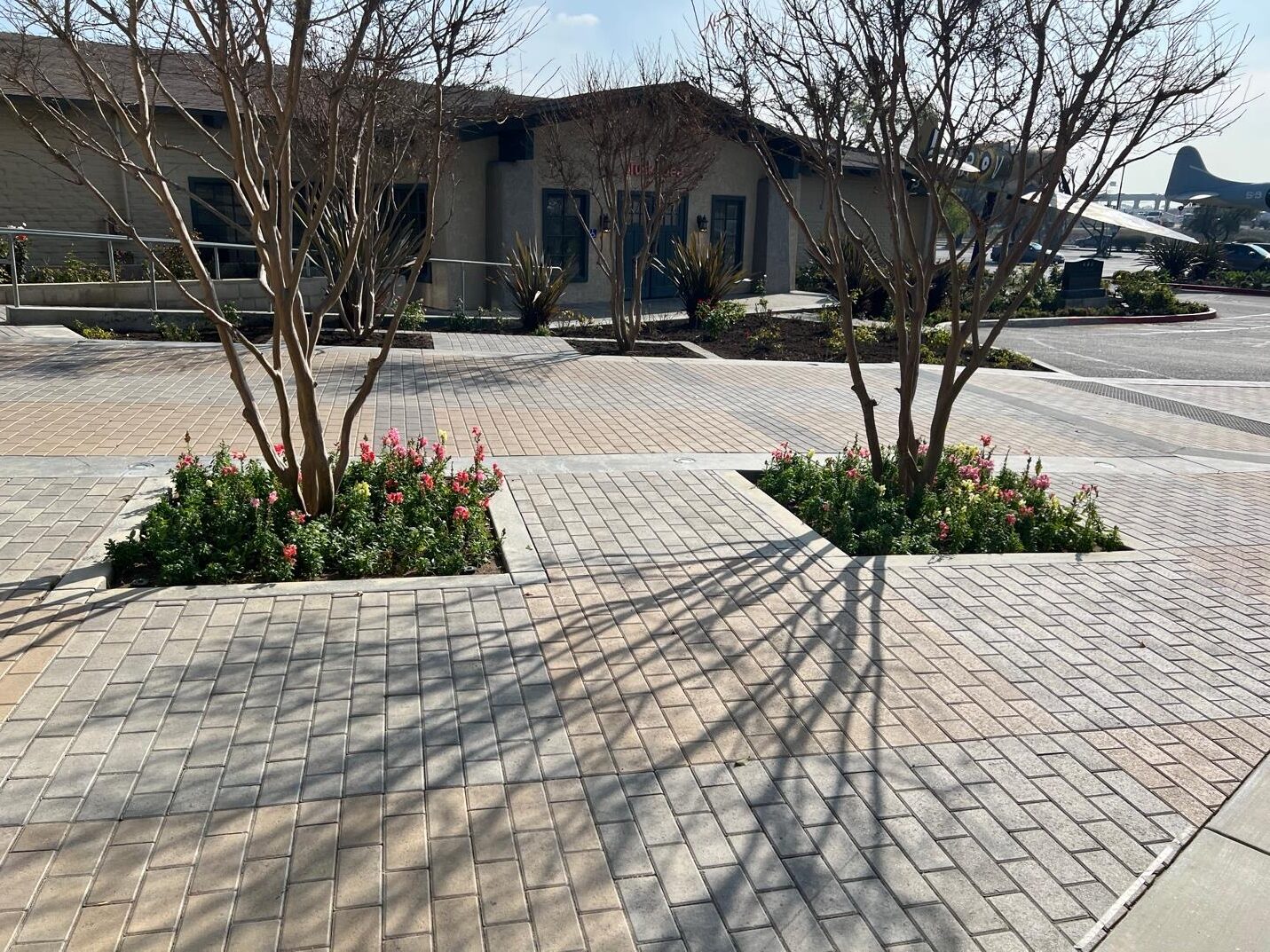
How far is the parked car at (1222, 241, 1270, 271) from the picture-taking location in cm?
4362

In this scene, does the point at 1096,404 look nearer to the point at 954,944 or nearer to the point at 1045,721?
the point at 1045,721

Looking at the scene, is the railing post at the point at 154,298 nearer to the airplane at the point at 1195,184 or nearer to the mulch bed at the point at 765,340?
the mulch bed at the point at 765,340

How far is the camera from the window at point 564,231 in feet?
73.7

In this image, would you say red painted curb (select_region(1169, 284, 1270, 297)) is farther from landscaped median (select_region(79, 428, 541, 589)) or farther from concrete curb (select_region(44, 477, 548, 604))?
concrete curb (select_region(44, 477, 548, 604))

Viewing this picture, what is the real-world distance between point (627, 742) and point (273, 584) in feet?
7.99

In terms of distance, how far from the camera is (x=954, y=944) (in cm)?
309

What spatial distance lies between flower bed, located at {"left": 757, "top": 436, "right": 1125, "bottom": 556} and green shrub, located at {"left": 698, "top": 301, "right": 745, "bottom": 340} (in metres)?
9.93

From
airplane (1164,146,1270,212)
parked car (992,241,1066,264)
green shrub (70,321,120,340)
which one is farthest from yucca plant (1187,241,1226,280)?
airplane (1164,146,1270,212)

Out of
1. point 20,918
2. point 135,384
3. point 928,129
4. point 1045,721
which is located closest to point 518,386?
point 135,384

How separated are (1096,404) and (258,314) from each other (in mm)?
12402

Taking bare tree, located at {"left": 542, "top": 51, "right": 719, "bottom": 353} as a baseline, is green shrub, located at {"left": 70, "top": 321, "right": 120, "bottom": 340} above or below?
below

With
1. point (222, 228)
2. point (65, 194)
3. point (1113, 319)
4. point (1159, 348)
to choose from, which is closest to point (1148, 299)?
point (1113, 319)

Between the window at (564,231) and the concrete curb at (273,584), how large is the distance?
661 inches

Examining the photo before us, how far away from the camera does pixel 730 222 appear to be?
1027 inches
